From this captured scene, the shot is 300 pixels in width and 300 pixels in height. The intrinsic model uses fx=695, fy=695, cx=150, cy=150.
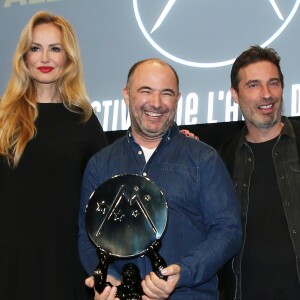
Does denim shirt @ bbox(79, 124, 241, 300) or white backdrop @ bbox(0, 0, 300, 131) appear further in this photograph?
white backdrop @ bbox(0, 0, 300, 131)

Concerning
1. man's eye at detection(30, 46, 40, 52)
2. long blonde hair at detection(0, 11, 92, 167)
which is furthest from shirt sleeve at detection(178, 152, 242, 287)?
man's eye at detection(30, 46, 40, 52)

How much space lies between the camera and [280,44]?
11.1 ft

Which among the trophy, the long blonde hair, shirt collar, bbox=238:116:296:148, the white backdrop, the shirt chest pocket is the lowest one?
the trophy

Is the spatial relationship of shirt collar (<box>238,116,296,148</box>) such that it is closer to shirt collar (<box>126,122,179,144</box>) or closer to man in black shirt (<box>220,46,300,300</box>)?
man in black shirt (<box>220,46,300,300</box>)

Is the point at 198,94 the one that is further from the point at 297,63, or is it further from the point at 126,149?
the point at 126,149

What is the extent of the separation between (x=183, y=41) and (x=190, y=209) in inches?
63.5

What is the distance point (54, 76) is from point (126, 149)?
0.59 meters

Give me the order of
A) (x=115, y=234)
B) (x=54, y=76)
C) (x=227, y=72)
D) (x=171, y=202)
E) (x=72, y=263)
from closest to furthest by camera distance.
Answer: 1. (x=115, y=234)
2. (x=171, y=202)
3. (x=72, y=263)
4. (x=54, y=76)
5. (x=227, y=72)

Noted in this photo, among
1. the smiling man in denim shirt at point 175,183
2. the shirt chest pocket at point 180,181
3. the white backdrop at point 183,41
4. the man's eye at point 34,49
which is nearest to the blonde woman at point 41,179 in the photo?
the man's eye at point 34,49

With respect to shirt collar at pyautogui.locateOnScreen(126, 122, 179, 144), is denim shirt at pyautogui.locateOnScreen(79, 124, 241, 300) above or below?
below

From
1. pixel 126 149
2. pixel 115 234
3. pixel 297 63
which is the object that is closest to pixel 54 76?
pixel 126 149

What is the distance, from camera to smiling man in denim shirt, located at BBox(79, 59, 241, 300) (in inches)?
83.8

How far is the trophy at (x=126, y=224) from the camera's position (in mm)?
1977

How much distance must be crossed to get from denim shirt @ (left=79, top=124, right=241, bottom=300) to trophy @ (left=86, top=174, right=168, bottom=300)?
6.2 inches
